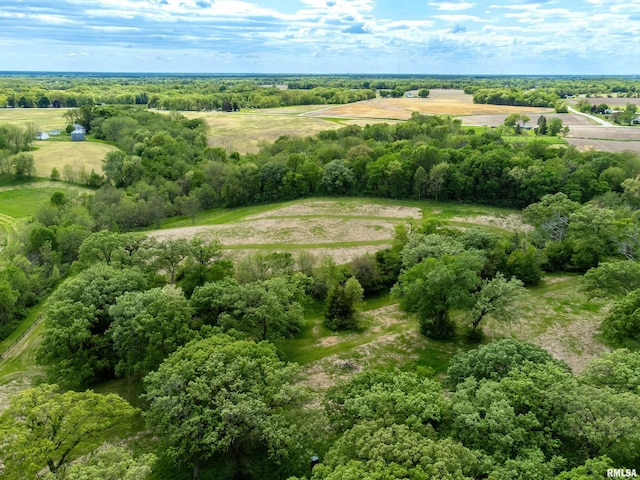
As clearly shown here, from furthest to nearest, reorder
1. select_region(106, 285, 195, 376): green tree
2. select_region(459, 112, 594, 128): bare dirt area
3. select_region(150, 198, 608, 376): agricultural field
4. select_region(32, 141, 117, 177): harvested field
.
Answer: select_region(459, 112, 594, 128): bare dirt area → select_region(32, 141, 117, 177): harvested field → select_region(150, 198, 608, 376): agricultural field → select_region(106, 285, 195, 376): green tree

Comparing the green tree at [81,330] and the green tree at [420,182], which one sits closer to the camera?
the green tree at [81,330]

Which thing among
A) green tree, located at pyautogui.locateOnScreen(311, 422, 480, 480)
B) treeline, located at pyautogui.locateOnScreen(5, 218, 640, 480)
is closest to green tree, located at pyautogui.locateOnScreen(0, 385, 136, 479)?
treeline, located at pyautogui.locateOnScreen(5, 218, 640, 480)

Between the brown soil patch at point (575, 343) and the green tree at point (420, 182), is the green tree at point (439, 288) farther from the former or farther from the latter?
the green tree at point (420, 182)

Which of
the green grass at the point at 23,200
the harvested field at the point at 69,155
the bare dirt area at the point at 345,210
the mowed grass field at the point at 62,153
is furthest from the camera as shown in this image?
the mowed grass field at the point at 62,153

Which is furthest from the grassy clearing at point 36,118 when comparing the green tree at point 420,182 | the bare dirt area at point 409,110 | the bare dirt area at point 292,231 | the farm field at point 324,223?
the green tree at point 420,182

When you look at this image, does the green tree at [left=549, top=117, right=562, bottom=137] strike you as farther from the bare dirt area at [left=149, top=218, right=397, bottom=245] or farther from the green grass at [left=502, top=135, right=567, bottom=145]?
the bare dirt area at [left=149, top=218, right=397, bottom=245]

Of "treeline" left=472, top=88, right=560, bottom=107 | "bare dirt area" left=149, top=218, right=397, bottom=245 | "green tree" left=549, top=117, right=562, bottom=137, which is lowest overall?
"bare dirt area" left=149, top=218, right=397, bottom=245
